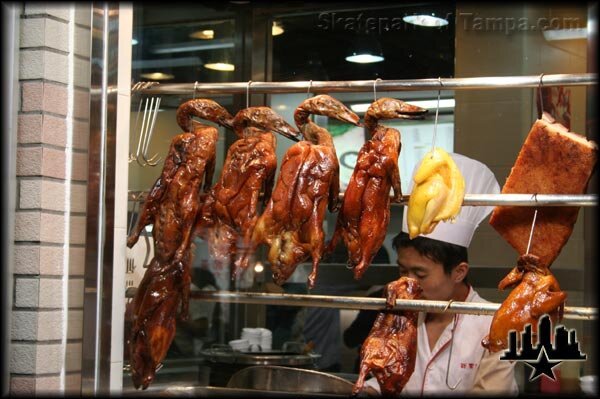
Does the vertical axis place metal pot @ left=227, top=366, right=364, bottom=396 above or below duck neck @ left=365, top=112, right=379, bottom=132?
below

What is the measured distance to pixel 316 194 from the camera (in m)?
3.13

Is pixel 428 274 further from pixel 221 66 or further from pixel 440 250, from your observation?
pixel 221 66

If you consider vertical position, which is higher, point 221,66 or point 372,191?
point 221,66

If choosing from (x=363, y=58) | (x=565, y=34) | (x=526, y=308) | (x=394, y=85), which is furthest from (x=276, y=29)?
(x=526, y=308)

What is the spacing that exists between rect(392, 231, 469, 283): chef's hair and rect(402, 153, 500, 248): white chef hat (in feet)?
0.08

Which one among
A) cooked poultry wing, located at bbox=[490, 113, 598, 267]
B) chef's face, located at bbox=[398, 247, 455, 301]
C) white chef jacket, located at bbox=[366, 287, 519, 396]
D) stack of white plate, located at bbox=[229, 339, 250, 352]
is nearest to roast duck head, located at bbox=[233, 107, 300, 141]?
cooked poultry wing, located at bbox=[490, 113, 598, 267]

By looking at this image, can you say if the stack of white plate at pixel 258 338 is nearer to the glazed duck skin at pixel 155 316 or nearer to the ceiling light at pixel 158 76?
the glazed duck skin at pixel 155 316

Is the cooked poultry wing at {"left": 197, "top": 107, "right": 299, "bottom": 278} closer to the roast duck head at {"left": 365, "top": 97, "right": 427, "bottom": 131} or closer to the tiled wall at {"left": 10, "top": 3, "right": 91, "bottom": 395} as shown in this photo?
the roast duck head at {"left": 365, "top": 97, "right": 427, "bottom": 131}

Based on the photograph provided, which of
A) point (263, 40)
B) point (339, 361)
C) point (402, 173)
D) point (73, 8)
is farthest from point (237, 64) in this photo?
point (339, 361)

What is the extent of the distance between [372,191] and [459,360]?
1415mm

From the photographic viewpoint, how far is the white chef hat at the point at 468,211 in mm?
4152

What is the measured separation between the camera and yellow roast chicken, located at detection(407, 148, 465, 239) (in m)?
3.13

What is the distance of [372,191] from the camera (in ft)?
10.3

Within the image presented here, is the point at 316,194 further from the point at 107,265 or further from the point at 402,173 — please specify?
the point at 402,173
